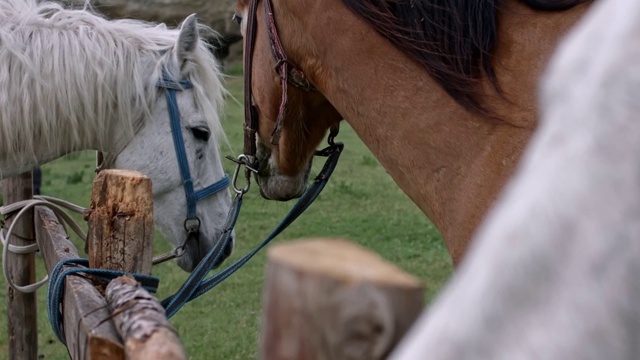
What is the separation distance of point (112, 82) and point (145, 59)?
184 millimetres

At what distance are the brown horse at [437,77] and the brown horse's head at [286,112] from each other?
11mm

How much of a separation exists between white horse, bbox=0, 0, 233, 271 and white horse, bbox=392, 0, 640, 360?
2590mm

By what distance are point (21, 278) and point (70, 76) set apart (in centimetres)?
100

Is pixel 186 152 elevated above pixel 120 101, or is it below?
below

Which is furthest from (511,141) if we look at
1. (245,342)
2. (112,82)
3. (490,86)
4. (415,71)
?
(245,342)

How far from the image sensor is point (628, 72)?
0.48 metres

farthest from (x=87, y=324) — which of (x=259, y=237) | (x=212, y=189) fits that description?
(x=259, y=237)

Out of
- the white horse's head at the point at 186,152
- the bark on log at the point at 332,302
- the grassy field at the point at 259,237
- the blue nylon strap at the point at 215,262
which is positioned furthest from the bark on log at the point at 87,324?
the grassy field at the point at 259,237

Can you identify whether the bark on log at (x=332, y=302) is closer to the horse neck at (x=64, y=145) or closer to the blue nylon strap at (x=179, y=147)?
the horse neck at (x=64, y=145)

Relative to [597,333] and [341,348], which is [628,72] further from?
[341,348]

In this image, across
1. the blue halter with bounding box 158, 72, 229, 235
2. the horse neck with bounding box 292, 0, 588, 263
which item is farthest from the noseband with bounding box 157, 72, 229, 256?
the horse neck with bounding box 292, 0, 588, 263

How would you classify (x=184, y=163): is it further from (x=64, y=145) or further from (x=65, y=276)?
(x=65, y=276)

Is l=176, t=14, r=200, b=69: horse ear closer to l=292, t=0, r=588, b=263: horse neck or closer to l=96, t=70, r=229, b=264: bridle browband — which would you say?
l=96, t=70, r=229, b=264: bridle browband

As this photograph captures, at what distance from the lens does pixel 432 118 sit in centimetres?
202
